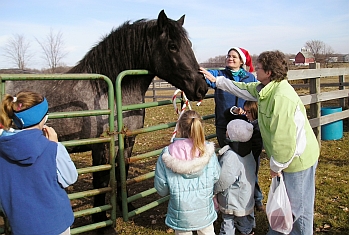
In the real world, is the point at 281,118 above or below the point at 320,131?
above

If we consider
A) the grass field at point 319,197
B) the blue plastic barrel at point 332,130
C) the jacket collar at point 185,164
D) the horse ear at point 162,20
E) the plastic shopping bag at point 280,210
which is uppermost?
the horse ear at point 162,20

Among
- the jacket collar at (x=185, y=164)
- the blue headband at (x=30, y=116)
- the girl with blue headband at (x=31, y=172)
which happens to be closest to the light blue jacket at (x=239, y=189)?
the jacket collar at (x=185, y=164)

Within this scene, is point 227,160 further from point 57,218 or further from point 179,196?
point 57,218

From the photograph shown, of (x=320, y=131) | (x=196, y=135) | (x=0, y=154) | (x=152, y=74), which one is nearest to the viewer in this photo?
(x=0, y=154)

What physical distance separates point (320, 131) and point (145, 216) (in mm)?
4908

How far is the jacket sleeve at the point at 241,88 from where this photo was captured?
3.27 m

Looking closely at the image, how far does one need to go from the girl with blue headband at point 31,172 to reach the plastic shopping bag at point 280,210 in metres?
1.66

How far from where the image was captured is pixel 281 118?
2508 mm

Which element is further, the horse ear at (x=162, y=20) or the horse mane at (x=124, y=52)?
the horse mane at (x=124, y=52)

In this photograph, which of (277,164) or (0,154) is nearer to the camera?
(0,154)

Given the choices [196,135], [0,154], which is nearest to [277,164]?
[196,135]

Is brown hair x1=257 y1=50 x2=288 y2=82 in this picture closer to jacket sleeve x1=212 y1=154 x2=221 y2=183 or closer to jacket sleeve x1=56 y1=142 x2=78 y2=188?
jacket sleeve x1=212 y1=154 x2=221 y2=183

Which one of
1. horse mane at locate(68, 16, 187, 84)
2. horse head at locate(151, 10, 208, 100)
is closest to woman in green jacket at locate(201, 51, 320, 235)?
horse head at locate(151, 10, 208, 100)

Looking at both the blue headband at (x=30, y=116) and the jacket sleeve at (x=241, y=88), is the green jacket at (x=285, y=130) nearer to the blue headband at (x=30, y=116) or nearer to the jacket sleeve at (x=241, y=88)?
the jacket sleeve at (x=241, y=88)
